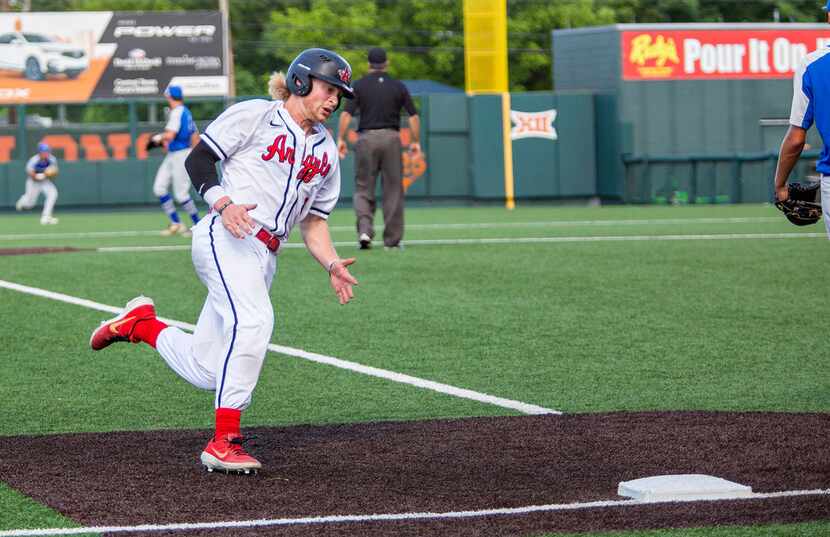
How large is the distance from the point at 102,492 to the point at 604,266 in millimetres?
9629

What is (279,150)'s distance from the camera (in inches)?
240

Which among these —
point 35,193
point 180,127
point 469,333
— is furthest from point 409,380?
point 35,193

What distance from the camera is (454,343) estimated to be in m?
9.68

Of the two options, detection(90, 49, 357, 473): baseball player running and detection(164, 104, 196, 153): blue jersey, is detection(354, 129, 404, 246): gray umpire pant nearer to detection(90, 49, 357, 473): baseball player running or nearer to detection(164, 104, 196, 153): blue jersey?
detection(164, 104, 196, 153): blue jersey

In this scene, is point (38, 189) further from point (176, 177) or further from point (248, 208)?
point (248, 208)

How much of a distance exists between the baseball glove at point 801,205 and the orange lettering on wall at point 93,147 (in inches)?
1025

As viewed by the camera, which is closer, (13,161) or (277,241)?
(277,241)

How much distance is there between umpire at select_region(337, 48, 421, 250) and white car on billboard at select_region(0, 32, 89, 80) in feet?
66.3

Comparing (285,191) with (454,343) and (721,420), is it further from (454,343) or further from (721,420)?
(454,343)

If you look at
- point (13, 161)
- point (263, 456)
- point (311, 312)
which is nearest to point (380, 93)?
point (311, 312)

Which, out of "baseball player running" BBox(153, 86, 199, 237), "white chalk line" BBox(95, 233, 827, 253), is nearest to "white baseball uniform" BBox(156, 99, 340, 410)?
"white chalk line" BBox(95, 233, 827, 253)

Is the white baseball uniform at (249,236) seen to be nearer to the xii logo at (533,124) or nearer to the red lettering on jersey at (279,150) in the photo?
the red lettering on jersey at (279,150)

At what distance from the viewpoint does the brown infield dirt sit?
16.2ft

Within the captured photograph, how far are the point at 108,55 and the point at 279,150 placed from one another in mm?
30404
